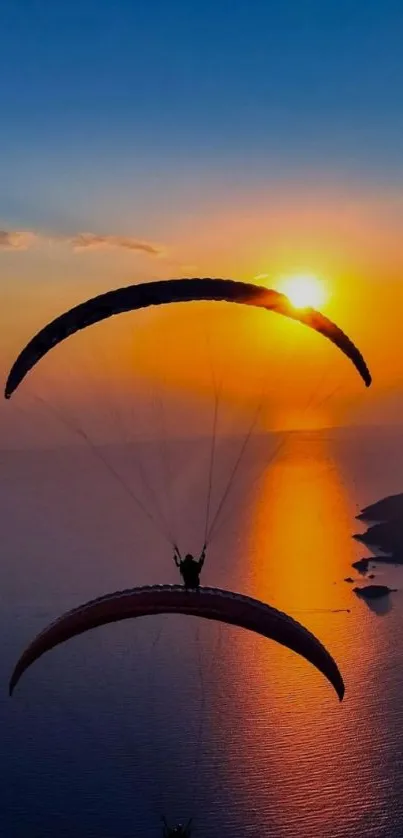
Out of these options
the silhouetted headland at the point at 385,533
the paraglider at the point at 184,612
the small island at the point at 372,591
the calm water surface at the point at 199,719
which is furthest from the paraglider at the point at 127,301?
the silhouetted headland at the point at 385,533

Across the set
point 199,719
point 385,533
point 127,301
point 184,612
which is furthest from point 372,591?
point 127,301

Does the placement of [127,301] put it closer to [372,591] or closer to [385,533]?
[372,591]

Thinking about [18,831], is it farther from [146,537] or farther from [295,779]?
[146,537]

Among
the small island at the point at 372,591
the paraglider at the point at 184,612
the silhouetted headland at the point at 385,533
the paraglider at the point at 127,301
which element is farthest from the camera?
the silhouetted headland at the point at 385,533

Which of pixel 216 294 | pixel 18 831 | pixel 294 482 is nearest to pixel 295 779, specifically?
pixel 18 831

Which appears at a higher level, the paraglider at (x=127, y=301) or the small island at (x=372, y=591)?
the small island at (x=372, y=591)

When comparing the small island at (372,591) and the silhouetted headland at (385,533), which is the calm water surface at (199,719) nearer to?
the small island at (372,591)
